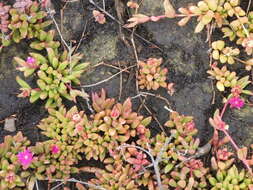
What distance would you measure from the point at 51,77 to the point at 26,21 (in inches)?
21.1

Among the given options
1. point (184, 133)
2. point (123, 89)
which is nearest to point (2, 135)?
point (123, 89)

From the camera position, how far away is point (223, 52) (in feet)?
12.2

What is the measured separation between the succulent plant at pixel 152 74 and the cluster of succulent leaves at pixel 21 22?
3.06 feet

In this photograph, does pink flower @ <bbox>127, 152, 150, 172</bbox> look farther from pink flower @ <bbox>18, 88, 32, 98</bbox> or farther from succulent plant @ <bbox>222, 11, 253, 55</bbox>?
succulent plant @ <bbox>222, 11, 253, 55</bbox>

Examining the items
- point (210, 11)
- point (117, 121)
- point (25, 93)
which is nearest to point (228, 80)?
point (210, 11)

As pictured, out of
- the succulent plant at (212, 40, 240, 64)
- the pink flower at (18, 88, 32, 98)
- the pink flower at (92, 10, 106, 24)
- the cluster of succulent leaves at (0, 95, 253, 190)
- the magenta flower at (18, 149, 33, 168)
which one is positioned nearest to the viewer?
the magenta flower at (18, 149, 33, 168)

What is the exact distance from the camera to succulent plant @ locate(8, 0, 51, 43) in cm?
364

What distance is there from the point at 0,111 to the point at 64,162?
29.2 inches

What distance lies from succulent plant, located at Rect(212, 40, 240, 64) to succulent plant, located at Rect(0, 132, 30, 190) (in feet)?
5.84

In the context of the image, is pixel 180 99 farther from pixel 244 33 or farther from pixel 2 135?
pixel 2 135

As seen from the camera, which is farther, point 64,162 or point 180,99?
point 180,99

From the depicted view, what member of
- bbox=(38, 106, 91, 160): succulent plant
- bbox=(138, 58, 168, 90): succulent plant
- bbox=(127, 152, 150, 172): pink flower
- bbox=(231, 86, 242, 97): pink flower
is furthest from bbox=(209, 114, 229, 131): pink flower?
bbox=(38, 106, 91, 160): succulent plant

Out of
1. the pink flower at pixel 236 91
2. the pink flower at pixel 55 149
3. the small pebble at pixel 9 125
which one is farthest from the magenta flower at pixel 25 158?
the pink flower at pixel 236 91

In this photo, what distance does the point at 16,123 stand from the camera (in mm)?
3689
